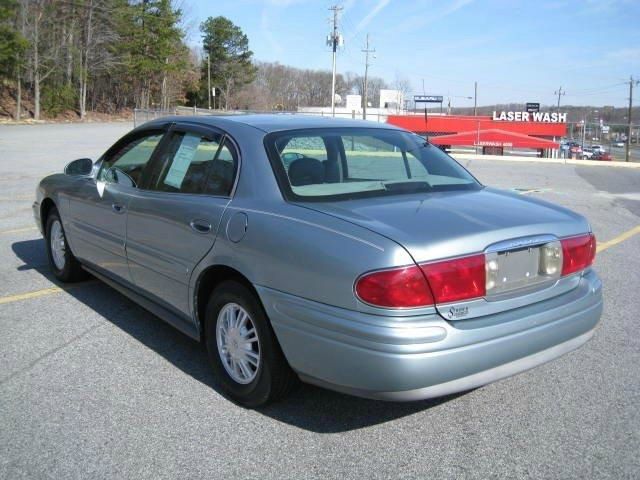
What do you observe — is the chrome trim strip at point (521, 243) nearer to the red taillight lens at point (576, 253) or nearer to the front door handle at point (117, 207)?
the red taillight lens at point (576, 253)

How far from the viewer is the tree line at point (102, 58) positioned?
51125 mm

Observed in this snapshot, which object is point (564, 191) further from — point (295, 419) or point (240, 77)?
point (240, 77)

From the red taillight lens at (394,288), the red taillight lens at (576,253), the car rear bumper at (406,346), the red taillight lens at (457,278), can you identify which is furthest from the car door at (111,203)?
the red taillight lens at (576,253)

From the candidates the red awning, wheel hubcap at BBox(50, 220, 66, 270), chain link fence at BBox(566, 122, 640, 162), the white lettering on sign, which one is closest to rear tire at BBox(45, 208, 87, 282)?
wheel hubcap at BBox(50, 220, 66, 270)

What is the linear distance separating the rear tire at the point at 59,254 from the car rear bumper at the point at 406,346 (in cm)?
309

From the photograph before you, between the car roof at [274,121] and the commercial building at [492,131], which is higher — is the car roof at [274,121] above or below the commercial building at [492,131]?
below

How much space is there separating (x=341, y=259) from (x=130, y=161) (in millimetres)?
2572

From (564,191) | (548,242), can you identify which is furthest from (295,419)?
(564,191)

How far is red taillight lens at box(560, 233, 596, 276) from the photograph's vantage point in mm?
3166

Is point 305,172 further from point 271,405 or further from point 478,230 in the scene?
point 271,405

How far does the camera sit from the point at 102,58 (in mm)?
61969

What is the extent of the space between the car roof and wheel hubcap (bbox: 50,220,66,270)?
1831 millimetres

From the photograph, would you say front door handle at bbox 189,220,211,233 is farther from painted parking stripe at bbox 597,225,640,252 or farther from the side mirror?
painted parking stripe at bbox 597,225,640,252

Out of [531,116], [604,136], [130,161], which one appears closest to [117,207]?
[130,161]
